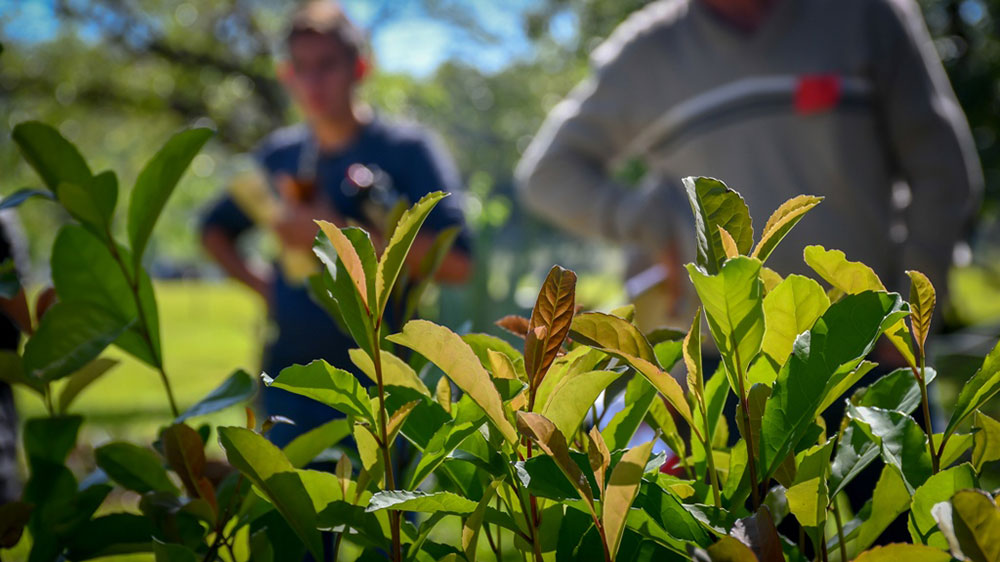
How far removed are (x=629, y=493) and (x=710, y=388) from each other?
17cm

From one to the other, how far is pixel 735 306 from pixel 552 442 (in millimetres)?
107

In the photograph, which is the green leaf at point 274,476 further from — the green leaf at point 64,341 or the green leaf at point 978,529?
the green leaf at point 978,529

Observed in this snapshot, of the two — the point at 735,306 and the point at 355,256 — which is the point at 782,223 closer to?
the point at 735,306

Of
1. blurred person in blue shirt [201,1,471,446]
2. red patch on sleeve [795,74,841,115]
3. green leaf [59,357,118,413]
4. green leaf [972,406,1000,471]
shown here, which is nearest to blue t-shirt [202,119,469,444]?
blurred person in blue shirt [201,1,471,446]

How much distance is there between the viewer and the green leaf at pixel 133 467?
2.00 feet

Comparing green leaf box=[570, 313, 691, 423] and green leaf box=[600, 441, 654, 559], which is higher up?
green leaf box=[570, 313, 691, 423]

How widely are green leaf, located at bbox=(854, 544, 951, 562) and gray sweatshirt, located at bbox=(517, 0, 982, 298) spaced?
4.19ft

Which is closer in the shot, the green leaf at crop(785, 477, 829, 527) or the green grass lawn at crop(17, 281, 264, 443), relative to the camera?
the green leaf at crop(785, 477, 829, 527)

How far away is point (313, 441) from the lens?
0.58m

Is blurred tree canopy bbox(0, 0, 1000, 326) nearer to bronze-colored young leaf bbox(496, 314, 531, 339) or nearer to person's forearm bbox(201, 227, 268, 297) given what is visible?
person's forearm bbox(201, 227, 268, 297)

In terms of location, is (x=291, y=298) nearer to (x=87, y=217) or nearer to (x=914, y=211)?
(x=914, y=211)

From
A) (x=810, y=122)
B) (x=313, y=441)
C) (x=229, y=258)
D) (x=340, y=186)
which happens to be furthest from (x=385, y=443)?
(x=229, y=258)

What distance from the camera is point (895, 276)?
1.75 meters

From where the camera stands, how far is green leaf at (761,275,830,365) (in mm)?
451
